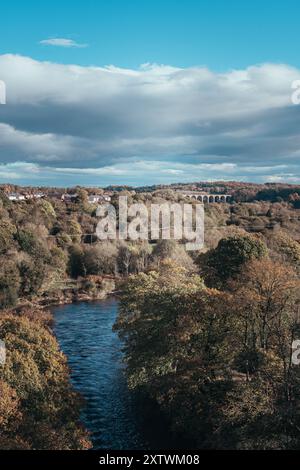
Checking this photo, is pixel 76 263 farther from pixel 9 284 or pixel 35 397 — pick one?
pixel 35 397

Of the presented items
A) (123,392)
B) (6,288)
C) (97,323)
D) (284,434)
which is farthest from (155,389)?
(6,288)

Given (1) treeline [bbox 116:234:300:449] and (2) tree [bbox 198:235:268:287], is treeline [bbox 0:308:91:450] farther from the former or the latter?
(2) tree [bbox 198:235:268:287]

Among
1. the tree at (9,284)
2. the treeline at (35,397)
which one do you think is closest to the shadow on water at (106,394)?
the treeline at (35,397)

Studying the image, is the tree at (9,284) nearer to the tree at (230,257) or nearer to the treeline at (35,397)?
the tree at (230,257)

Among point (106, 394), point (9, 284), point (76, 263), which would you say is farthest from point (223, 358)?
point (76, 263)

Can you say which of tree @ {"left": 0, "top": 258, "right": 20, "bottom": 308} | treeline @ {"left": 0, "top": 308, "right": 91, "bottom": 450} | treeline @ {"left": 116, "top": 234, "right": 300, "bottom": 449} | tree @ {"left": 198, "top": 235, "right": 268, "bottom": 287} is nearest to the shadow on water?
treeline @ {"left": 116, "top": 234, "right": 300, "bottom": 449}

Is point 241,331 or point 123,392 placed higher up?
point 241,331

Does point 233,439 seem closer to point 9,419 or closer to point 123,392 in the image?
point 9,419
